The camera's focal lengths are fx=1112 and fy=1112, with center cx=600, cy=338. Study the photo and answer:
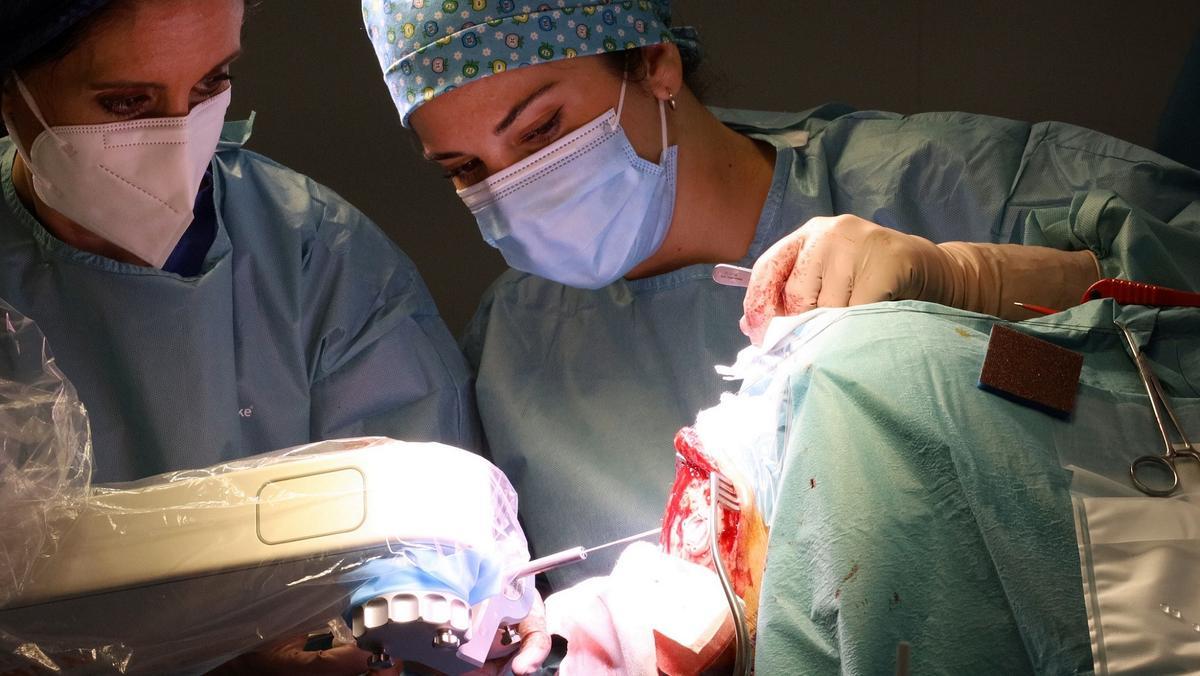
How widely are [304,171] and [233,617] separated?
162cm

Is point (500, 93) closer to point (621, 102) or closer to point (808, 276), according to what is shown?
point (621, 102)

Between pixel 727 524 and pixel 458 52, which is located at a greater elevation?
pixel 458 52

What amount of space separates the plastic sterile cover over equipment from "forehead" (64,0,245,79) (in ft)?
1.87

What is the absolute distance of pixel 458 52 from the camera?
1947mm

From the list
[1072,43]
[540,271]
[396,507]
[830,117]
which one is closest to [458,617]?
[396,507]

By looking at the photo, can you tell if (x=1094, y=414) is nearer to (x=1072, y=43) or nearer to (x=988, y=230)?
(x=988, y=230)

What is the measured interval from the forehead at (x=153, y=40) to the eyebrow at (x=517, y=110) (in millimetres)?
484

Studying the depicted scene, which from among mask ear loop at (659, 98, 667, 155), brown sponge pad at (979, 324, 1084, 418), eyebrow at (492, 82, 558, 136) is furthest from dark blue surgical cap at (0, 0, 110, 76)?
brown sponge pad at (979, 324, 1084, 418)

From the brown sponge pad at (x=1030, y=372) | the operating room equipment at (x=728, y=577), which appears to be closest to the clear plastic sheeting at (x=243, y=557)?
the operating room equipment at (x=728, y=577)

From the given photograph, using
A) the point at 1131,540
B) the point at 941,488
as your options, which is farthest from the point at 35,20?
the point at 1131,540

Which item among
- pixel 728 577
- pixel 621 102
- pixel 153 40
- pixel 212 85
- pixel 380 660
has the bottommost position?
pixel 380 660

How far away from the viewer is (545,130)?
2016 mm

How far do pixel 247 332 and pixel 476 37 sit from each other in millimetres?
704

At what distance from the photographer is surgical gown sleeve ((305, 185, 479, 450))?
86.3 inches
